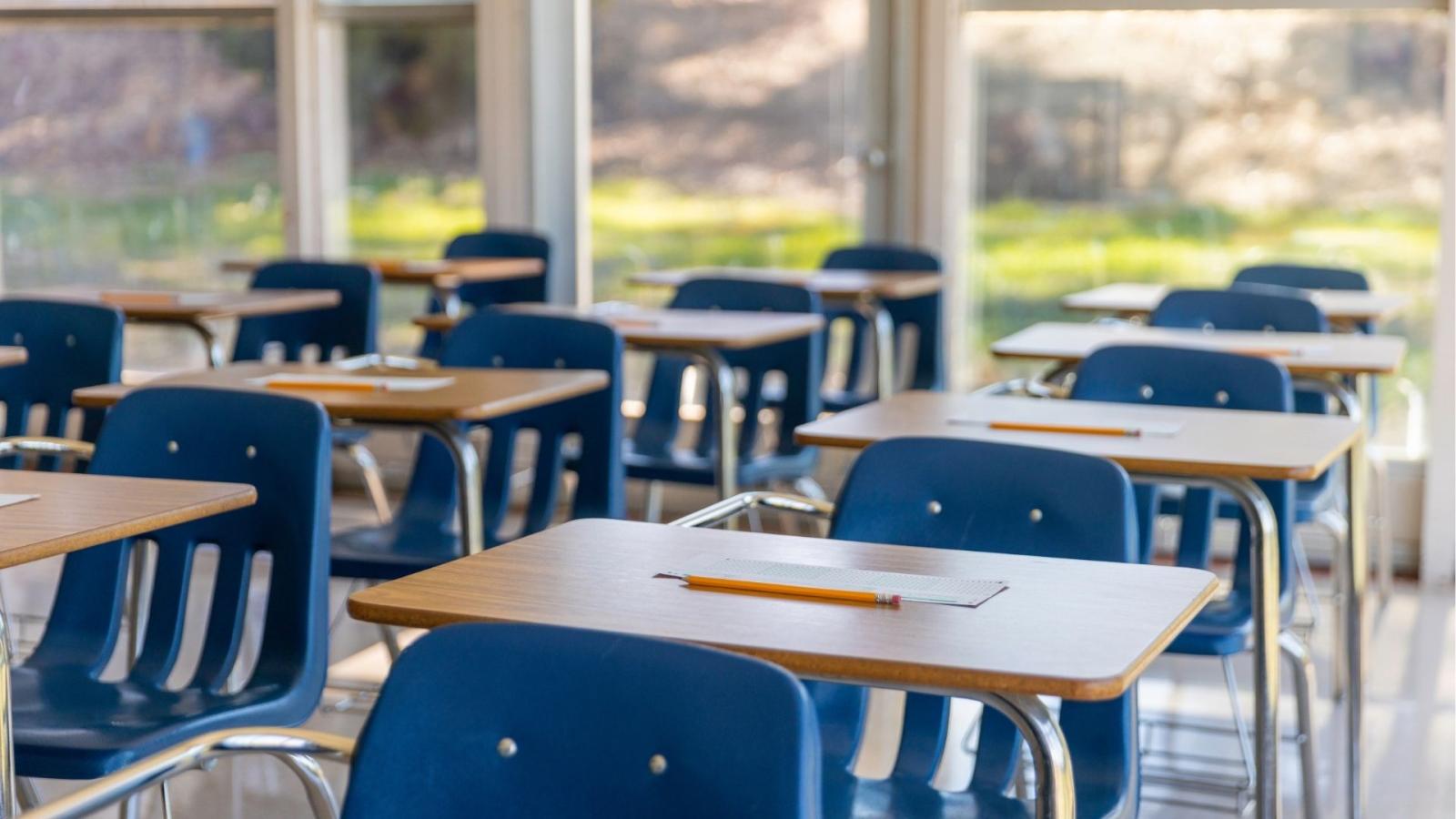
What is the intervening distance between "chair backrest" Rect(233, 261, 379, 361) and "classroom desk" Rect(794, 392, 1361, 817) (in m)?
2.42

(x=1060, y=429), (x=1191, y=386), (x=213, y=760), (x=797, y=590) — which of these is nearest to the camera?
(x=213, y=760)

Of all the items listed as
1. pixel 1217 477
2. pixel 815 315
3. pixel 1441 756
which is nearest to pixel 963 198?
pixel 815 315

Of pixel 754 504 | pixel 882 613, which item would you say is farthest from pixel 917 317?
pixel 882 613

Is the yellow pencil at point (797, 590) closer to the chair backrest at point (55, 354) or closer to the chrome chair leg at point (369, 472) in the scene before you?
the chair backrest at point (55, 354)

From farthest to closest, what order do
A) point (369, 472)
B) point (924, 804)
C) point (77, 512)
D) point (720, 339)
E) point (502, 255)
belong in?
1. point (502, 255)
2. point (369, 472)
3. point (720, 339)
4. point (77, 512)
5. point (924, 804)

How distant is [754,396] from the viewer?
493 centimetres

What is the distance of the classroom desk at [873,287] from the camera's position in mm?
5246

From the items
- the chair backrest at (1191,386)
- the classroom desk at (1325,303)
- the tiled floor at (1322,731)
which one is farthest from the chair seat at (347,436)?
the chair backrest at (1191,386)

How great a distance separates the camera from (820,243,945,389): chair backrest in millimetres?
5754

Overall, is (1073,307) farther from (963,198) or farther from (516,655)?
(516,655)

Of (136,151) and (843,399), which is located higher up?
(136,151)

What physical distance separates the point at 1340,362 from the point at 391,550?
6.35 ft

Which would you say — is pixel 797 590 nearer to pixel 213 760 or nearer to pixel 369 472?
pixel 213 760

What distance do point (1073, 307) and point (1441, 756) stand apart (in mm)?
1716
